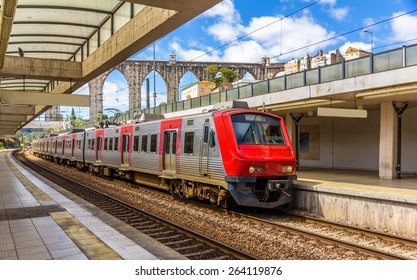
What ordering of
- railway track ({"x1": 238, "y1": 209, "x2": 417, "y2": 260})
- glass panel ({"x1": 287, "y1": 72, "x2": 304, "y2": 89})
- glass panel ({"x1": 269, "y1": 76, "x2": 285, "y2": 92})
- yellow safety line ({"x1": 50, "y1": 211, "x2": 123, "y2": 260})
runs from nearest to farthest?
yellow safety line ({"x1": 50, "y1": 211, "x2": 123, "y2": 260})
railway track ({"x1": 238, "y1": 209, "x2": 417, "y2": 260})
glass panel ({"x1": 287, "y1": 72, "x2": 304, "y2": 89})
glass panel ({"x1": 269, "y1": 76, "x2": 285, "y2": 92})

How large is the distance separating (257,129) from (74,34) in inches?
383

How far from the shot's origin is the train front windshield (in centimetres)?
1048

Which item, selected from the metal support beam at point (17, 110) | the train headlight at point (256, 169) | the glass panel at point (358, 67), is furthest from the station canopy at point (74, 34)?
the metal support beam at point (17, 110)

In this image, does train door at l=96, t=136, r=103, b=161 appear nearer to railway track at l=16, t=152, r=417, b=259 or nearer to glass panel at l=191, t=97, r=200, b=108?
glass panel at l=191, t=97, r=200, b=108

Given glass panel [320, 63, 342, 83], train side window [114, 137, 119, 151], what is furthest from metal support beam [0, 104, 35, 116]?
glass panel [320, 63, 342, 83]

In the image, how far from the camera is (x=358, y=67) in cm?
1425

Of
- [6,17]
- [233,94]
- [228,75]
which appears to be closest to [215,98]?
[233,94]

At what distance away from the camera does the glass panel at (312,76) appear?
1623 centimetres

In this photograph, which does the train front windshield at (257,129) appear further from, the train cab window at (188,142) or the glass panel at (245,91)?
the glass panel at (245,91)

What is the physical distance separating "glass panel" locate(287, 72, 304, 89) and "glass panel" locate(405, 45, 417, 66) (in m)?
5.06

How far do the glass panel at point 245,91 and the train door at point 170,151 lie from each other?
794 cm

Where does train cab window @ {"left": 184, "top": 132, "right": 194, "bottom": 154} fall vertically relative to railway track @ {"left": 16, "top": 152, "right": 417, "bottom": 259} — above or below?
above
